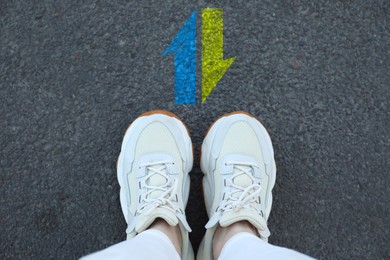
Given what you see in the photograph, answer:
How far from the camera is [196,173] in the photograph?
1549mm

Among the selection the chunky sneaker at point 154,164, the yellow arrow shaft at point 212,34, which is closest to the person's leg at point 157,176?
the chunky sneaker at point 154,164

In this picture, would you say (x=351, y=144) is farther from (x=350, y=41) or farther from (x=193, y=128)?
(x=193, y=128)

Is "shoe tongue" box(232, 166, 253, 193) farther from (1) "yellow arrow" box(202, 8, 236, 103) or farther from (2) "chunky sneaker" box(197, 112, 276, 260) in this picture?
(1) "yellow arrow" box(202, 8, 236, 103)

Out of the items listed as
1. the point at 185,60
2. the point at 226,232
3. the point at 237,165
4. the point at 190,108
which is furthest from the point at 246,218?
the point at 185,60

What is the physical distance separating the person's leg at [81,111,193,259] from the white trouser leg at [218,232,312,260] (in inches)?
A: 7.1

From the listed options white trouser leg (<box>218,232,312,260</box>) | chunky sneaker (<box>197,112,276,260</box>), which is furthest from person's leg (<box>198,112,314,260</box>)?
white trouser leg (<box>218,232,312,260</box>)

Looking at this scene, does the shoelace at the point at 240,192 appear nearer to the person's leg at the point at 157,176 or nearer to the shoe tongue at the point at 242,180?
the shoe tongue at the point at 242,180

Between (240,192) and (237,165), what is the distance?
4.0 inches

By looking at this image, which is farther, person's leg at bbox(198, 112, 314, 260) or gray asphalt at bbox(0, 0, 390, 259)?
gray asphalt at bbox(0, 0, 390, 259)

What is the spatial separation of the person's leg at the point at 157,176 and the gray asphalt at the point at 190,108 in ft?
0.22

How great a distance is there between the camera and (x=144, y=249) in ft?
3.52

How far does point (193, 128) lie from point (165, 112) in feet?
0.42

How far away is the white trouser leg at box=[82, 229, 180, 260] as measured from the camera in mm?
981

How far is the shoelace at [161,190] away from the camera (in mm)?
1353
